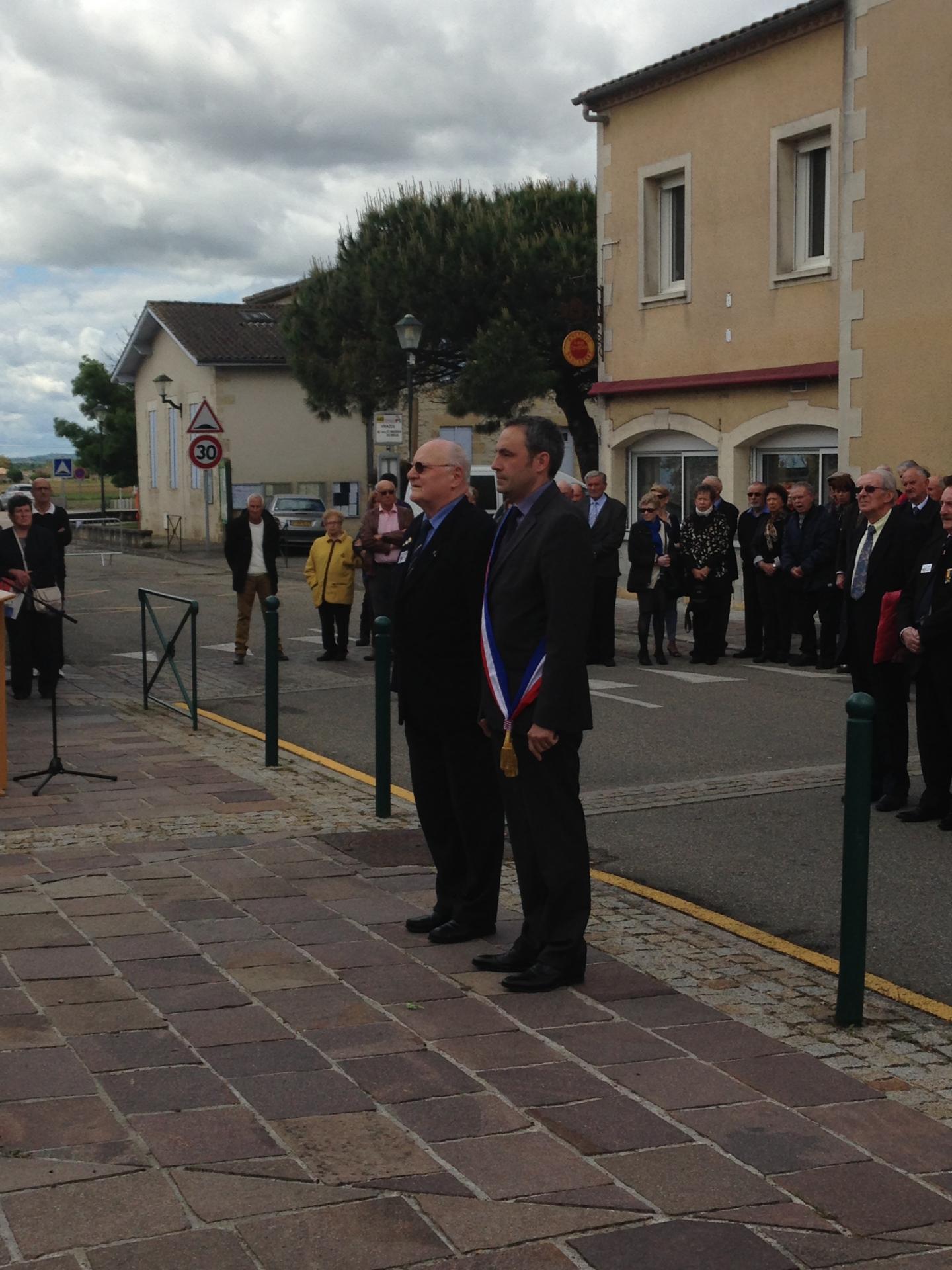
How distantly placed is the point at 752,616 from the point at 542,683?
39.0 ft

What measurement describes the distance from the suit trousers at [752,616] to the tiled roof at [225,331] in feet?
97.1

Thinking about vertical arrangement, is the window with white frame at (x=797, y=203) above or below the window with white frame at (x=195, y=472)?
above

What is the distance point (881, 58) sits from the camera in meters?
18.7

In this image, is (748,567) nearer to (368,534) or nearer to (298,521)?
(368,534)

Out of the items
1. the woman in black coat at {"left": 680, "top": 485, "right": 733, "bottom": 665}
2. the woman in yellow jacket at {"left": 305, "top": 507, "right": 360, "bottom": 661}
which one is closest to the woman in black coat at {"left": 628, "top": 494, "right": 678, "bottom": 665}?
the woman in black coat at {"left": 680, "top": 485, "right": 733, "bottom": 665}

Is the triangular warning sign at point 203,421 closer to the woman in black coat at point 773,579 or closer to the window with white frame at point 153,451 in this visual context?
the woman in black coat at point 773,579

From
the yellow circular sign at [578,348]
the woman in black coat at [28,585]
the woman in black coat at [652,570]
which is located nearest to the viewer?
the woman in black coat at [28,585]

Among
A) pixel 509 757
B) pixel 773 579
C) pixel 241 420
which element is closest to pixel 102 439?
pixel 241 420

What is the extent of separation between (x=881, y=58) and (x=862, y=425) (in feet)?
14.0

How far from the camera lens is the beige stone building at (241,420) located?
151ft

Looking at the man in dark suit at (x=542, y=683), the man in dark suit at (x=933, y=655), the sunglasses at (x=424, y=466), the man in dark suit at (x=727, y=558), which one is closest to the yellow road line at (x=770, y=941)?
the man in dark suit at (x=542, y=683)

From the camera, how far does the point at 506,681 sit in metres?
5.52

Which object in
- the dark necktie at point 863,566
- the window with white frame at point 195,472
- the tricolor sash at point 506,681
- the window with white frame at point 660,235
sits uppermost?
the window with white frame at point 660,235

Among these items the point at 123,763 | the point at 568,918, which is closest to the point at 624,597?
the point at 123,763
